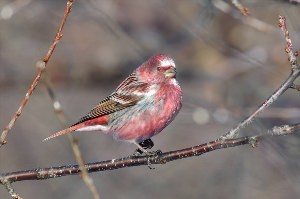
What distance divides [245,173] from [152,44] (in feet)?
10.0

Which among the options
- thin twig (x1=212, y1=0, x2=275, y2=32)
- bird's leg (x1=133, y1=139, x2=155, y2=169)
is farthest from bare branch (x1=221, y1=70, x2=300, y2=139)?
thin twig (x1=212, y1=0, x2=275, y2=32)

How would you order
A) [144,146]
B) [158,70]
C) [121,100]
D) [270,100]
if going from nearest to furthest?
[270,100]
[144,146]
[158,70]
[121,100]

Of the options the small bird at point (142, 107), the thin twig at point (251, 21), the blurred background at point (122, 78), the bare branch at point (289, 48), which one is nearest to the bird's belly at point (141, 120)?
the small bird at point (142, 107)

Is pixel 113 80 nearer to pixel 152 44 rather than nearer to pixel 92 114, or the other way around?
pixel 152 44

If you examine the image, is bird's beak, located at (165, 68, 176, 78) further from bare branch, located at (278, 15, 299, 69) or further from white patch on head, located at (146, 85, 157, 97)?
bare branch, located at (278, 15, 299, 69)

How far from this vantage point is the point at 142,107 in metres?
6.25

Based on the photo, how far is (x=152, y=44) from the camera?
480 inches

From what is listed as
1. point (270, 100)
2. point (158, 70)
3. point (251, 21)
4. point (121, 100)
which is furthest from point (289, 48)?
point (251, 21)

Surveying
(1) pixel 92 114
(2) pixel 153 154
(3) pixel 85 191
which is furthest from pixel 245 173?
(2) pixel 153 154

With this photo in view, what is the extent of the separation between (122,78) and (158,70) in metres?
6.54

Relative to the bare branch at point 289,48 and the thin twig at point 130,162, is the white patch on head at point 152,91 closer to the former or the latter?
the thin twig at point 130,162

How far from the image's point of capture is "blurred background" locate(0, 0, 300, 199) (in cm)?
1091

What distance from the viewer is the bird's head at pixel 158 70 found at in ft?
19.9

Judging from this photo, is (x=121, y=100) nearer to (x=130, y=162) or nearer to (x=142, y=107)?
(x=142, y=107)
